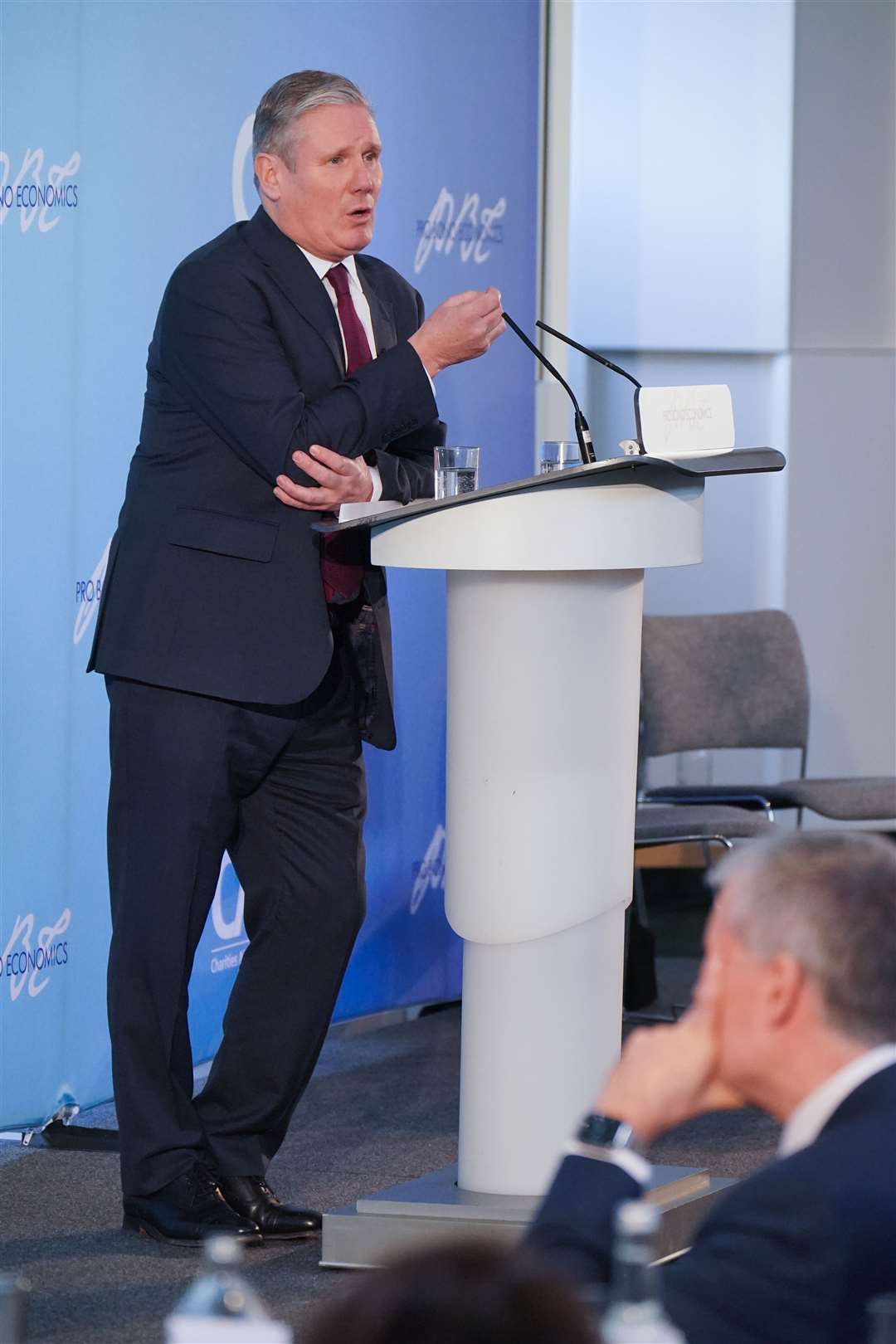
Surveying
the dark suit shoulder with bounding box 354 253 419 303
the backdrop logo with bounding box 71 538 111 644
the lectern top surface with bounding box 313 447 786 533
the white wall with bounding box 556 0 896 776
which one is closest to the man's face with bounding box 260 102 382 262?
the dark suit shoulder with bounding box 354 253 419 303

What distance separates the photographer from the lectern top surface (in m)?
2.55

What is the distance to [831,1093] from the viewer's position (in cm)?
→ 140

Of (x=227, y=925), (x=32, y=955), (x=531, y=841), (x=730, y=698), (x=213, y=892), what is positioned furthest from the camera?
(x=730, y=698)

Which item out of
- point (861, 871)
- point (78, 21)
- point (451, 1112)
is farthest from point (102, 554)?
point (861, 871)

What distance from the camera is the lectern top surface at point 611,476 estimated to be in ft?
8.38

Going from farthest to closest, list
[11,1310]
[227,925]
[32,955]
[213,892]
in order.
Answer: [227,925] → [32,955] → [213,892] → [11,1310]

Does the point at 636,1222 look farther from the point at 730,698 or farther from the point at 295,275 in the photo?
the point at 730,698

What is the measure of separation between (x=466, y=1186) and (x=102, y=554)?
1.63 m

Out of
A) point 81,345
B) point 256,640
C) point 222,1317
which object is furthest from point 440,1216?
point 81,345

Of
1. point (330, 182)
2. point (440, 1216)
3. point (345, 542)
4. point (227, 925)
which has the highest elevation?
point (330, 182)

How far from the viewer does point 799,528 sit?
6.40m

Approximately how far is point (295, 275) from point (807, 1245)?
208 cm

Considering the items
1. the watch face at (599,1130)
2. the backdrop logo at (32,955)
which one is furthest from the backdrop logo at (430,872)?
the watch face at (599,1130)

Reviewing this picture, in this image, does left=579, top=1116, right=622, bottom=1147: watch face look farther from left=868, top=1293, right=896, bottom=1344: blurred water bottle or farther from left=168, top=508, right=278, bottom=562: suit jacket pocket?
left=168, top=508, right=278, bottom=562: suit jacket pocket
